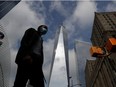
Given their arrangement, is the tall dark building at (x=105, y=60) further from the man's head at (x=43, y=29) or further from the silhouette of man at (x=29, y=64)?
the silhouette of man at (x=29, y=64)

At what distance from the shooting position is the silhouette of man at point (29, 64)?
4.41m

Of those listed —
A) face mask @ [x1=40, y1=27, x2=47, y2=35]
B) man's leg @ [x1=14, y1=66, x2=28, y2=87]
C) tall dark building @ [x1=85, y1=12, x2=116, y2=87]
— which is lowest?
→ man's leg @ [x1=14, y1=66, x2=28, y2=87]

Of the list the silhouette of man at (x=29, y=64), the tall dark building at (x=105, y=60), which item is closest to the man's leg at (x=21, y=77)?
the silhouette of man at (x=29, y=64)

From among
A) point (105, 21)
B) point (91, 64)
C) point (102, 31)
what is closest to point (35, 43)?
point (102, 31)

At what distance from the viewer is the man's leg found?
4496mm

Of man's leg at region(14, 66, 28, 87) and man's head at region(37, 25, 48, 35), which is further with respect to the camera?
man's head at region(37, 25, 48, 35)

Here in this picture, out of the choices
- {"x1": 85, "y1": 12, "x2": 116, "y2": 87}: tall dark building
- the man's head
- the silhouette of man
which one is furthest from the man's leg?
{"x1": 85, "y1": 12, "x2": 116, "y2": 87}: tall dark building

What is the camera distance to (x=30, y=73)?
4531 mm

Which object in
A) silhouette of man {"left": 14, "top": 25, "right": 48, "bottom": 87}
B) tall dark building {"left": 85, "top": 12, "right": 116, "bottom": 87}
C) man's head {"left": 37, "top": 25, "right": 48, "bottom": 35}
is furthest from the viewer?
tall dark building {"left": 85, "top": 12, "right": 116, "bottom": 87}

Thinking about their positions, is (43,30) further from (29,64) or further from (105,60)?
(105,60)

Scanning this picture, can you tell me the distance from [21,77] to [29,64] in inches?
17.6

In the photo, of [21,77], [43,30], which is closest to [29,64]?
[21,77]

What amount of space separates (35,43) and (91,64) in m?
113

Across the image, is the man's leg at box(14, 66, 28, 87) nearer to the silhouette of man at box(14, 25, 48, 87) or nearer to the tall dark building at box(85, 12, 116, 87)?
the silhouette of man at box(14, 25, 48, 87)
